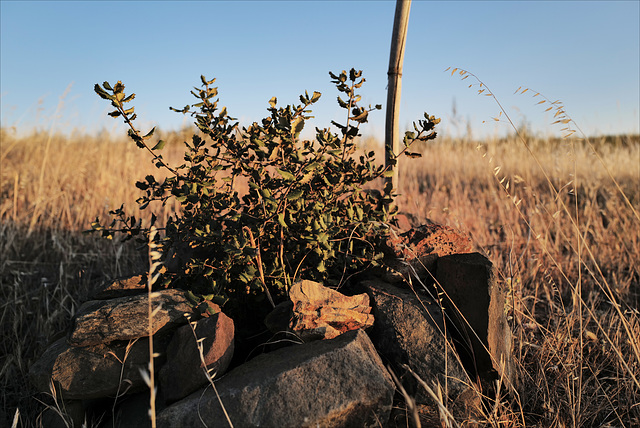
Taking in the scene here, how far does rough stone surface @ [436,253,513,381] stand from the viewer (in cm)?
188

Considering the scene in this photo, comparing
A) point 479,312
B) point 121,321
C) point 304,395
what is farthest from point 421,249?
point 121,321

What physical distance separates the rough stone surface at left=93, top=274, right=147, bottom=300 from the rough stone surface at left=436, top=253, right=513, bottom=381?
5.07ft

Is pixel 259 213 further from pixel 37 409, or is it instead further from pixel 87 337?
pixel 37 409

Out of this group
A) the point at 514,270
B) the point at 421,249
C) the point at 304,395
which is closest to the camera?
the point at 304,395

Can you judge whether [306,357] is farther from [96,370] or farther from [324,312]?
[96,370]

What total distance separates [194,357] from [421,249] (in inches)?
47.0

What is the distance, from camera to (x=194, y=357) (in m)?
1.70

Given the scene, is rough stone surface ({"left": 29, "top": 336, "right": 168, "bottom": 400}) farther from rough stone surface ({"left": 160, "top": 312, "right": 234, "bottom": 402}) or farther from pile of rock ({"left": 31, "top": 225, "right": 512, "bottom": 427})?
rough stone surface ({"left": 160, "top": 312, "right": 234, "bottom": 402})

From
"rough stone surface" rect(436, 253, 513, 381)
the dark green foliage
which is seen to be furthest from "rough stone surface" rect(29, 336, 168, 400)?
"rough stone surface" rect(436, 253, 513, 381)

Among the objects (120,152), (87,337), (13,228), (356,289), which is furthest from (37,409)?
(120,152)

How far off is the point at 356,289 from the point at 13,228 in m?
3.71

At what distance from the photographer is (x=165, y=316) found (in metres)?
1.83

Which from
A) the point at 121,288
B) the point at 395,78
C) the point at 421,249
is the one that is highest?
the point at 395,78

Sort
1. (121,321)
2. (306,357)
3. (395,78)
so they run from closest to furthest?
(306,357)
(121,321)
(395,78)
